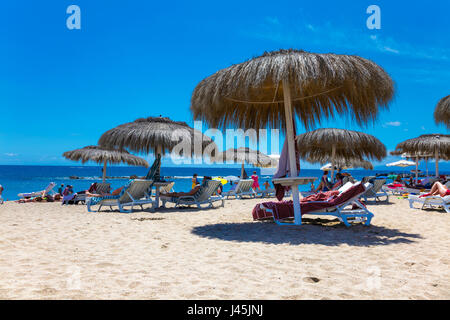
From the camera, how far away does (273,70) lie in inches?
170

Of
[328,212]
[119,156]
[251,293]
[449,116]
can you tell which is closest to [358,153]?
[449,116]

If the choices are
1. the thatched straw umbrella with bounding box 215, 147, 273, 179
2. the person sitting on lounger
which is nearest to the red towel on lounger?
the person sitting on lounger

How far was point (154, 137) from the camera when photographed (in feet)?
28.0

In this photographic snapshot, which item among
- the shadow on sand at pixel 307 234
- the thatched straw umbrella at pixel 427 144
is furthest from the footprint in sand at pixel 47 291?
the thatched straw umbrella at pixel 427 144

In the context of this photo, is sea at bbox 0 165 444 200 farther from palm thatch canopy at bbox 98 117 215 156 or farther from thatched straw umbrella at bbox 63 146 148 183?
thatched straw umbrella at bbox 63 146 148 183

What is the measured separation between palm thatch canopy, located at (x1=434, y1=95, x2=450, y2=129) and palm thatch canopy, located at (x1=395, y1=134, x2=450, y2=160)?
19.1ft

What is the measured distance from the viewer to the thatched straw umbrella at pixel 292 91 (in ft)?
14.3

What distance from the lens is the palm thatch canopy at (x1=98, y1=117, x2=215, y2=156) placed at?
27.9 ft

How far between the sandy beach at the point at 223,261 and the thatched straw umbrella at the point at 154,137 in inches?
128

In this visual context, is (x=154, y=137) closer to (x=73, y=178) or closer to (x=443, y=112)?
(x=443, y=112)

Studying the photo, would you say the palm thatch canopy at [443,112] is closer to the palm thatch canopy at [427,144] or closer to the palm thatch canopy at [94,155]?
the palm thatch canopy at [427,144]

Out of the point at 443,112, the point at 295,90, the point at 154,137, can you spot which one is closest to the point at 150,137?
the point at 154,137

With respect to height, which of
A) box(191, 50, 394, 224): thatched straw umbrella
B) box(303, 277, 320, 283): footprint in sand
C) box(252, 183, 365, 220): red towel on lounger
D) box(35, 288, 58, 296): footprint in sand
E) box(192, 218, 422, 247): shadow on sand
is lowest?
box(192, 218, 422, 247): shadow on sand
